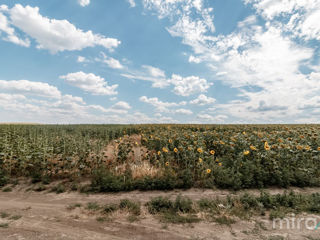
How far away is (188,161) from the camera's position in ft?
22.5

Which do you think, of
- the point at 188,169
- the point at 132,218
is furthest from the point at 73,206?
the point at 188,169

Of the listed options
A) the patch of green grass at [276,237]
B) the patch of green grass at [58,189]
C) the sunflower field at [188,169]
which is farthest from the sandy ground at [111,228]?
the sunflower field at [188,169]

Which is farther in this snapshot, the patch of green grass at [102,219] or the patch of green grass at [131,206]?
the patch of green grass at [131,206]

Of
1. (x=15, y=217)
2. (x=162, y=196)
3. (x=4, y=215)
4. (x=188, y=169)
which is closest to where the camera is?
(x=15, y=217)

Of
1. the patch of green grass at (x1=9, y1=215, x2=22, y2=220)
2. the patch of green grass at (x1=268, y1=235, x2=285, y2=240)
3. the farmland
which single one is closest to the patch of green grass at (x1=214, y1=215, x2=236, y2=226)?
the farmland

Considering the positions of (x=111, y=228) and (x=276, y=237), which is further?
(x=111, y=228)

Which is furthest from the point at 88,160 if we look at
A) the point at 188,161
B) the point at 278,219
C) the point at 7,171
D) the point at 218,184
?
the point at 278,219

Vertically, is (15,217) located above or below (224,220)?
below

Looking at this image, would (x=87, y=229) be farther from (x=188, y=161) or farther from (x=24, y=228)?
(x=188, y=161)

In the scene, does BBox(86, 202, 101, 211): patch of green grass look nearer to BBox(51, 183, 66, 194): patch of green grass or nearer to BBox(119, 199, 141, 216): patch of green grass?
BBox(119, 199, 141, 216): patch of green grass

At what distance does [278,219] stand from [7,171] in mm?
8815

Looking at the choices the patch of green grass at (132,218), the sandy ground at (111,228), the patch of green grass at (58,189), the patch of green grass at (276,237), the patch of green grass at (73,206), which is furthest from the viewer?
the patch of green grass at (58,189)

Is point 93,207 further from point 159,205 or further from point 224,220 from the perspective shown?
point 224,220

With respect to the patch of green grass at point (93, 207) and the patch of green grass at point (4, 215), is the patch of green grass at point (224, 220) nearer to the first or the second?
the patch of green grass at point (93, 207)
